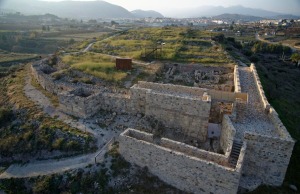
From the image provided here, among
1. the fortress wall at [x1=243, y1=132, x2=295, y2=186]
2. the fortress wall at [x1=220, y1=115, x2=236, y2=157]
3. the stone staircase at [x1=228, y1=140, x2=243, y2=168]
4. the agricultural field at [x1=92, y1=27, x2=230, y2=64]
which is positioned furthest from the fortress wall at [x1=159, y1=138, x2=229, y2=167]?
the agricultural field at [x1=92, y1=27, x2=230, y2=64]

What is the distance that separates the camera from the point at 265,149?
1434 centimetres

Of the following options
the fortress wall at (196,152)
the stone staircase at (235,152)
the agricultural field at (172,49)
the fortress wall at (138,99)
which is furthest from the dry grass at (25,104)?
the agricultural field at (172,49)

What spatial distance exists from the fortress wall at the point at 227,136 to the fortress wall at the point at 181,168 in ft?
5.48

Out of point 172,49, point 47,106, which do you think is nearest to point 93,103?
point 47,106

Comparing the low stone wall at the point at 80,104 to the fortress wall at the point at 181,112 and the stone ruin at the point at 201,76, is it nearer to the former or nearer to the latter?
the fortress wall at the point at 181,112

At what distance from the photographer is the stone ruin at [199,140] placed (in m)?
13.9

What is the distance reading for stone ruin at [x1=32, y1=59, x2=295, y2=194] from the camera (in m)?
13.9

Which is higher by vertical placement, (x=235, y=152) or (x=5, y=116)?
(x=235, y=152)

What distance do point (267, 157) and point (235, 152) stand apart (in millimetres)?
1805

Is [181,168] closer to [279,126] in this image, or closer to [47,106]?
[279,126]

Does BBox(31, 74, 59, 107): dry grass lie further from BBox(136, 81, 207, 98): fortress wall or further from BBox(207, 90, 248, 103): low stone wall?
BBox(207, 90, 248, 103): low stone wall

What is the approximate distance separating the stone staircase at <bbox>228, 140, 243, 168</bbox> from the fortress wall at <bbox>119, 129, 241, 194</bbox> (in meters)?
1.68

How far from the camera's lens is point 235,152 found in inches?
590

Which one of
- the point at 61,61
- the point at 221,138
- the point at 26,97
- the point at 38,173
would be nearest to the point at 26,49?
the point at 61,61
